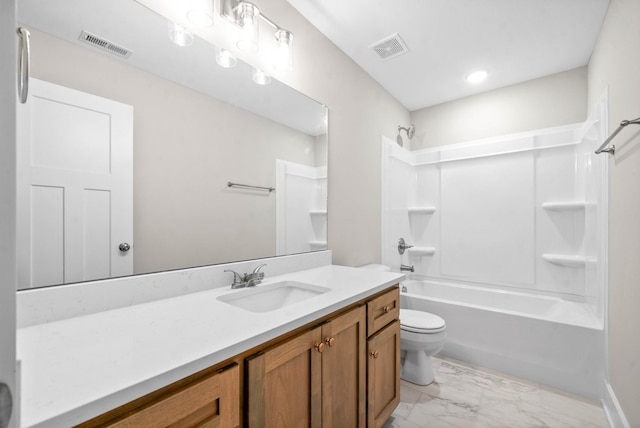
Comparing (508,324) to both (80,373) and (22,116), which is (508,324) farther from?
(22,116)

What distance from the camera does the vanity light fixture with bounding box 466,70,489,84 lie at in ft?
8.61

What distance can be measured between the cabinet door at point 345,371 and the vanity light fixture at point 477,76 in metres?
2.49

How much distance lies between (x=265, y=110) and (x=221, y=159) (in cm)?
44

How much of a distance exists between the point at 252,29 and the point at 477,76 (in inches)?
86.2

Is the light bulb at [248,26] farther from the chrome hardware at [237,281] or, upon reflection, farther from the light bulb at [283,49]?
the chrome hardware at [237,281]

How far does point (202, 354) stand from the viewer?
678mm

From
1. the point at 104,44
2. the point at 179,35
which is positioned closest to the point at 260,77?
the point at 179,35

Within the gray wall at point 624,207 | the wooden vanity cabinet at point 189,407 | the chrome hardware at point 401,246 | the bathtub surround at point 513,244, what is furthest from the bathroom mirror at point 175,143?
the gray wall at point 624,207

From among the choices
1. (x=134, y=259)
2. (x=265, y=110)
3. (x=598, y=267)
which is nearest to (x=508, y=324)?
(x=598, y=267)

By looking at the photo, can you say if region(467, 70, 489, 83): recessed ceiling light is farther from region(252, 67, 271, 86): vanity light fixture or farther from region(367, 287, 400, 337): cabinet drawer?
region(367, 287, 400, 337): cabinet drawer

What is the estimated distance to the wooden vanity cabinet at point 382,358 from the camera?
1361 mm

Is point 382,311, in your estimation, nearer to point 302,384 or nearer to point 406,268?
point 302,384

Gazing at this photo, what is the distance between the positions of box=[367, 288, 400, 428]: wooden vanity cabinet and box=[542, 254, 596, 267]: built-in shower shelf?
190 cm

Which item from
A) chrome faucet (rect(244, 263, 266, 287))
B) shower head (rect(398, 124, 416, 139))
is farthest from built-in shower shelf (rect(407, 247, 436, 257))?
chrome faucet (rect(244, 263, 266, 287))
